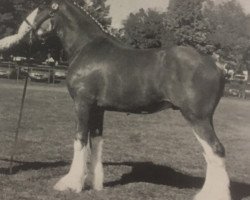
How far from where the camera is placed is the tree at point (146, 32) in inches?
2817

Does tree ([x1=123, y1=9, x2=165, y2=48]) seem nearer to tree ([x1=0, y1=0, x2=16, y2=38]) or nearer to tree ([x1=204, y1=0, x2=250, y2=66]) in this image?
tree ([x1=204, y1=0, x2=250, y2=66])

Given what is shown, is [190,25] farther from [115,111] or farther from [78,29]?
[78,29]

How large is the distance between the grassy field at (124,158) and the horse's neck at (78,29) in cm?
243

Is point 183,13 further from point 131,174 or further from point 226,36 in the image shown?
point 131,174

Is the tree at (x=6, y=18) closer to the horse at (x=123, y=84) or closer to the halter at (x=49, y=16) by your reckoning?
the halter at (x=49, y=16)

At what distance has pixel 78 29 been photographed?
859 centimetres

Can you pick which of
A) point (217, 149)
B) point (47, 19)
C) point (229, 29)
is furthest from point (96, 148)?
point (229, 29)

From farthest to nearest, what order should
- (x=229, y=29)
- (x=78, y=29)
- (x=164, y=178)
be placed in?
(x=229, y=29) < (x=164, y=178) < (x=78, y=29)

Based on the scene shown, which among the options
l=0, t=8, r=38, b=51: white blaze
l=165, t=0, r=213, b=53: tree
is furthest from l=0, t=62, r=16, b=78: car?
l=165, t=0, r=213, b=53: tree

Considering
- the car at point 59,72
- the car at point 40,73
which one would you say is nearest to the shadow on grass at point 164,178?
the car at point 40,73

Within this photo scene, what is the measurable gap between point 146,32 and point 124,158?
61857 millimetres

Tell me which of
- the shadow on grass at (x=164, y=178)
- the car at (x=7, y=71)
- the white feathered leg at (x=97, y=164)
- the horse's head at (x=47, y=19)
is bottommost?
the car at (x=7, y=71)

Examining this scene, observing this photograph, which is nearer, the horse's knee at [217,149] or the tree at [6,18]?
the horse's knee at [217,149]

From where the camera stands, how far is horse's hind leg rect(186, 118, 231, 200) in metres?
7.56
